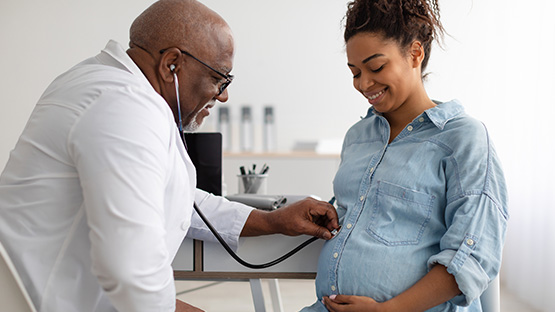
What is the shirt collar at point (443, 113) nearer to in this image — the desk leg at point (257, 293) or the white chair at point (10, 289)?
the desk leg at point (257, 293)

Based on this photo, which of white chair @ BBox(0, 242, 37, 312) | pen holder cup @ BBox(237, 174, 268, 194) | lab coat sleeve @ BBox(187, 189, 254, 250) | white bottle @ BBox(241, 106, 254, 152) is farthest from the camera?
white bottle @ BBox(241, 106, 254, 152)

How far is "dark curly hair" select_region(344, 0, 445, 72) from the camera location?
122 cm

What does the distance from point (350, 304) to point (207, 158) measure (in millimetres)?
755

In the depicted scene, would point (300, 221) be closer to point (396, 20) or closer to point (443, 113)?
point (443, 113)

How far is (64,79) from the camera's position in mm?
956

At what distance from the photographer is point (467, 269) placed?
3.30 feet

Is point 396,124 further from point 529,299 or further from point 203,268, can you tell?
point 529,299

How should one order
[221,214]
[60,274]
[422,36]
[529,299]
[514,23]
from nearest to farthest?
1. [60,274]
2. [422,36]
3. [221,214]
4. [529,299]
5. [514,23]

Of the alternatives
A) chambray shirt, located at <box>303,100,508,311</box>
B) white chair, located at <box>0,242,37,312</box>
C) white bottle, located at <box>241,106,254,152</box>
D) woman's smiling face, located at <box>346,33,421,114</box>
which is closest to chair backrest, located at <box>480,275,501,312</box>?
chambray shirt, located at <box>303,100,508,311</box>

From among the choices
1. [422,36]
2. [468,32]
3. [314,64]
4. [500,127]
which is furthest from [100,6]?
[422,36]

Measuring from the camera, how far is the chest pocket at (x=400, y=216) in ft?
3.67

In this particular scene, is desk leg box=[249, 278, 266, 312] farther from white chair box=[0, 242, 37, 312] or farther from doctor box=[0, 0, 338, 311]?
white chair box=[0, 242, 37, 312]

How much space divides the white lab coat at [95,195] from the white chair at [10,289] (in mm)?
101

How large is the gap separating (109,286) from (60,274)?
0.52 feet
